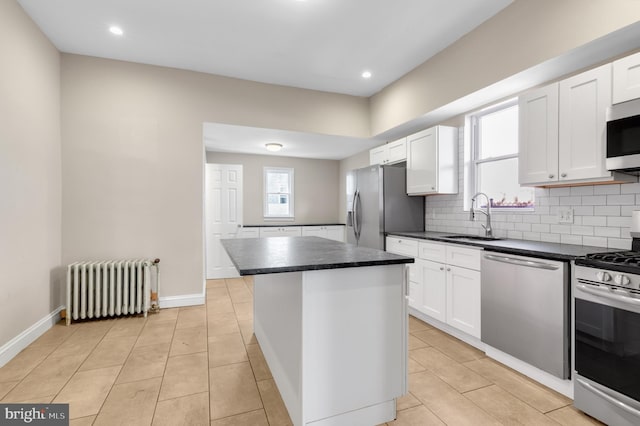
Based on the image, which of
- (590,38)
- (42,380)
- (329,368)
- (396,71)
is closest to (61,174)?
(42,380)

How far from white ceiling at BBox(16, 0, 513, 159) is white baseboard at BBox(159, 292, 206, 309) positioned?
7.43ft

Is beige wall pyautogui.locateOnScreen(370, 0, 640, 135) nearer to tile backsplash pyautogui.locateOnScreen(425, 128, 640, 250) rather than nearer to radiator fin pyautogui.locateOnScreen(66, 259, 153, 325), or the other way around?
tile backsplash pyautogui.locateOnScreen(425, 128, 640, 250)

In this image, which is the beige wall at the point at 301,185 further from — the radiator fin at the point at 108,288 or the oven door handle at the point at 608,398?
the oven door handle at the point at 608,398

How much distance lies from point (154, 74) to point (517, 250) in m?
4.22

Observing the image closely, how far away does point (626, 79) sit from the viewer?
1872mm

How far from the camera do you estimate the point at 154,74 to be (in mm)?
3646

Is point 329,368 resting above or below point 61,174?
below

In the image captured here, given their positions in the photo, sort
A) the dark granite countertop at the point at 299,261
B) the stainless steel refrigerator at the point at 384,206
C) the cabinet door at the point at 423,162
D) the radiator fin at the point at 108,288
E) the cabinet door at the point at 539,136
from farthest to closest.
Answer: the stainless steel refrigerator at the point at 384,206 < the cabinet door at the point at 423,162 < the radiator fin at the point at 108,288 < the cabinet door at the point at 539,136 < the dark granite countertop at the point at 299,261

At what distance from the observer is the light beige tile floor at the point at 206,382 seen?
5.73ft

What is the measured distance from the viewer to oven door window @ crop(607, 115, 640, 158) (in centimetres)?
180

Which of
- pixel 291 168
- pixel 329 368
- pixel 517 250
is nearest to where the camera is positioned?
pixel 329 368

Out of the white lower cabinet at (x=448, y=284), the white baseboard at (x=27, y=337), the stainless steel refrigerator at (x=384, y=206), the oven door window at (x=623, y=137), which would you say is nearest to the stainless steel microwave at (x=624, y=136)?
the oven door window at (x=623, y=137)

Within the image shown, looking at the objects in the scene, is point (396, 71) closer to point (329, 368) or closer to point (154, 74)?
point (154, 74)

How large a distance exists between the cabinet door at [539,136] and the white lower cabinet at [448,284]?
77 centimetres
